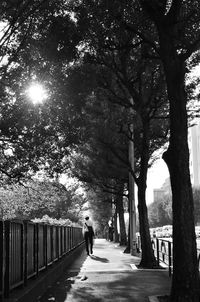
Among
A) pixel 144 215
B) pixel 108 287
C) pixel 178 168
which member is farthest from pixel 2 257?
pixel 144 215

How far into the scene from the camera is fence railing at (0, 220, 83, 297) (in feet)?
23.9

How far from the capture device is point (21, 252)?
856cm

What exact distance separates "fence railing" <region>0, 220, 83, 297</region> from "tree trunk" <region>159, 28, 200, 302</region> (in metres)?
2.69

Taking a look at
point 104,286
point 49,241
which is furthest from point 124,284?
point 49,241

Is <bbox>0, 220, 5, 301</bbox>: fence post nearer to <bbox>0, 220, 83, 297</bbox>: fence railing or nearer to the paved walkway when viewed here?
<bbox>0, 220, 83, 297</bbox>: fence railing

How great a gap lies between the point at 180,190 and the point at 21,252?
3020 millimetres

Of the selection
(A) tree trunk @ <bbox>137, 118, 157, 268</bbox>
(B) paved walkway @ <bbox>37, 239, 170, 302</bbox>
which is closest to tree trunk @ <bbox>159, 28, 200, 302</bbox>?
(B) paved walkway @ <bbox>37, 239, 170, 302</bbox>

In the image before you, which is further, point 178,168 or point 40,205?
point 40,205

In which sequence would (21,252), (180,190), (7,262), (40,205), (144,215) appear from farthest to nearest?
(40,205)
(144,215)
(21,252)
(180,190)
(7,262)

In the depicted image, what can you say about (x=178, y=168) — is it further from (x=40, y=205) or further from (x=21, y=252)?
(x=40, y=205)

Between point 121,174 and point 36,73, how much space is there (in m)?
15.6

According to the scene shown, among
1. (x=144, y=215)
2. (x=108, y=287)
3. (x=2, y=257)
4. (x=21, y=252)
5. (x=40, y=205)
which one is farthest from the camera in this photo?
(x=40, y=205)

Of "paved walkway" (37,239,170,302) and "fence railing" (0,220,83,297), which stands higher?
"fence railing" (0,220,83,297)

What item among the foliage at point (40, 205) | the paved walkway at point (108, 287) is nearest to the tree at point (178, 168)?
the paved walkway at point (108, 287)
